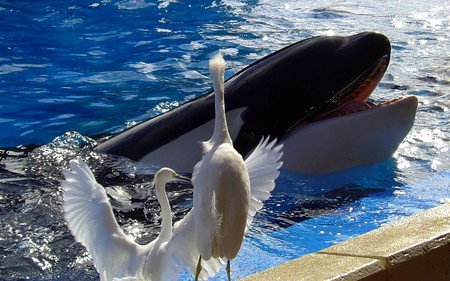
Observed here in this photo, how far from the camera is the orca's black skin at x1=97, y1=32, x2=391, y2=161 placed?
4973 mm

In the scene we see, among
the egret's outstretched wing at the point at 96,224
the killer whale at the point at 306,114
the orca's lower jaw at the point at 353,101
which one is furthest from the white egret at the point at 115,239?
the orca's lower jaw at the point at 353,101

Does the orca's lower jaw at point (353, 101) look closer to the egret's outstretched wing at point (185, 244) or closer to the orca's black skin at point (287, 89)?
the orca's black skin at point (287, 89)

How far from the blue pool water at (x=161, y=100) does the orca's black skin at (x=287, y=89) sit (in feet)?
0.96

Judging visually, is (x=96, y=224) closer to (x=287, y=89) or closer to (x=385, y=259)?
(x=385, y=259)

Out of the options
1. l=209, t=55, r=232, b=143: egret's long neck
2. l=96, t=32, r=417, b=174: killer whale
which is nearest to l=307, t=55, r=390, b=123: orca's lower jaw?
l=96, t=32, r=417, b=174: killer whale

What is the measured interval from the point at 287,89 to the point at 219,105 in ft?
7.99

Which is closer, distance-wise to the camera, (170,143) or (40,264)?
(40,264)

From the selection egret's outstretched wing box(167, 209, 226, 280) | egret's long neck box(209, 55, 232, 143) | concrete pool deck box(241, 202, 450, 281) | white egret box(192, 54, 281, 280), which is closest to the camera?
white egret box(192, 54, 281, 280)

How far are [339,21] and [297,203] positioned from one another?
608cm

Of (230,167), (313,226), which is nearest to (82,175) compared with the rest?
(230,167)

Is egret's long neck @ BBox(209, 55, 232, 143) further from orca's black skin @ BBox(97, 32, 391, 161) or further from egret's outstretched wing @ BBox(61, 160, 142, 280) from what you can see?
orca's black skin @ BBox(97, 32, 391, 161)

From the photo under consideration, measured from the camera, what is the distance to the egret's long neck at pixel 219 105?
255 centimetres

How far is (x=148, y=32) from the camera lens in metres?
10.8

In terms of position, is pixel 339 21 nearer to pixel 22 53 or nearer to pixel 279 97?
pixel 22 53
